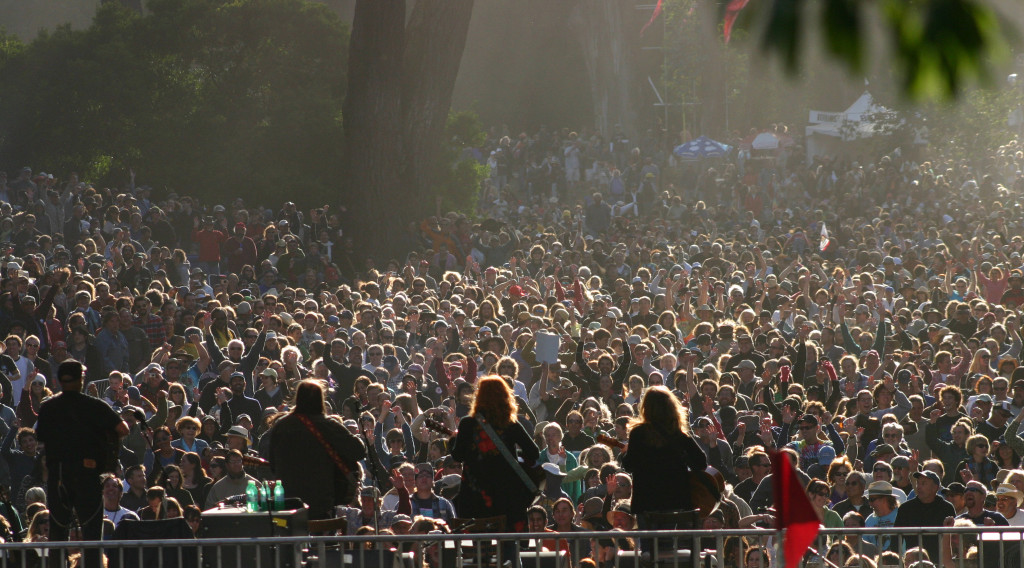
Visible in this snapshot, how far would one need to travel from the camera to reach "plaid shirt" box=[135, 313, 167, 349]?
1680 centimetres

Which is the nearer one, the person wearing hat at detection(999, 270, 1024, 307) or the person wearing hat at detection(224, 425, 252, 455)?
the person wearing hat at detection(224, 425, 252, 455)

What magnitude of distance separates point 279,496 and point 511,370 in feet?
15.6

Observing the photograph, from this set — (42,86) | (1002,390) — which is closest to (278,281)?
(42,86)

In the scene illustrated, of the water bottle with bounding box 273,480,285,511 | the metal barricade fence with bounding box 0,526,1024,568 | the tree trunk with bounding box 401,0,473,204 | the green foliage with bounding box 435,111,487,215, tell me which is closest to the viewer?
the metal barricade fence with bounding box 0,526,1024,568

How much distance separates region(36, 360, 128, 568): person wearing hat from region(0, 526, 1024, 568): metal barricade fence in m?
1.20

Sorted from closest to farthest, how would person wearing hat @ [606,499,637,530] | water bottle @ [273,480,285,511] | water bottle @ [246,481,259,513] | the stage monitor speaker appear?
the stage monitor speaker → water bottle @ [246,481,259,513] → water bottle @ [273,480,285,511] → person wearing hat @ [606,499,637,530]

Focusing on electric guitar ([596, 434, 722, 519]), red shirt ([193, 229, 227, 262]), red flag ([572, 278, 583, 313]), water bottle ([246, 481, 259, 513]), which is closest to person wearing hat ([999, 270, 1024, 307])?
red flag ([572, 278, 583, 313])

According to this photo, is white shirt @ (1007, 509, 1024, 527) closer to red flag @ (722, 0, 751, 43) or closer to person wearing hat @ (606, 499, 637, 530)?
person wearing hat @ (606, 499, 637, 530)

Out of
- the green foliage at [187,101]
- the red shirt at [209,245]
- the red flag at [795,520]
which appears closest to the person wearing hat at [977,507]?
the red flag at [795,520]

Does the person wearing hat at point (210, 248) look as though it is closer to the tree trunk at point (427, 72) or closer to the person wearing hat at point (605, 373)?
the tree trunk at point (427, 72)

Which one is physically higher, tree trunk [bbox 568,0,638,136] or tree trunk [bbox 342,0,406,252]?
tree trunk [bbox 568,0,638,136]

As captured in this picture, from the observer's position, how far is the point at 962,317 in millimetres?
17453

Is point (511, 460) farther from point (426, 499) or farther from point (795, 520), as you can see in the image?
point (426, 499)

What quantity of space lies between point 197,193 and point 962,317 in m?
16.2
